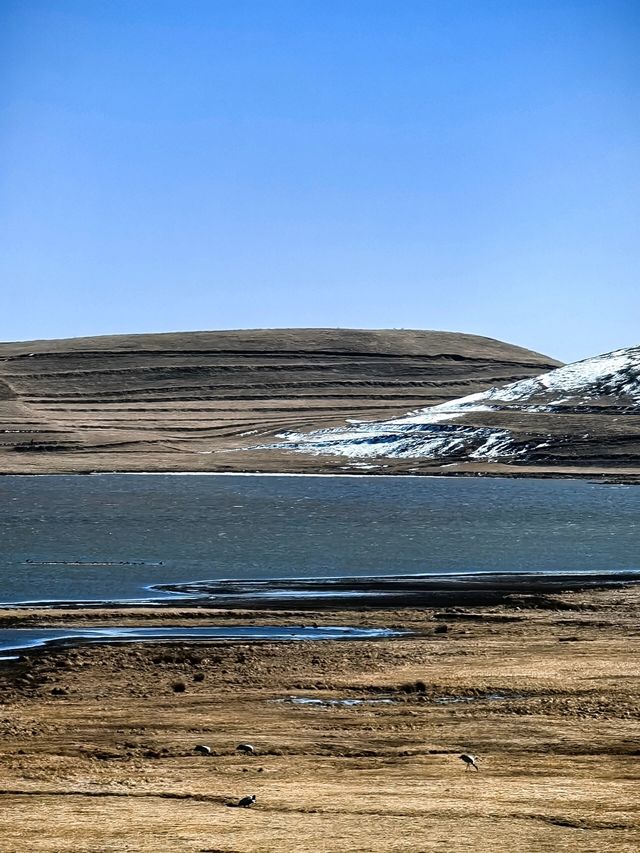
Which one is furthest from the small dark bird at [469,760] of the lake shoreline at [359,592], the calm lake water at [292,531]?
the calm lake water at [292,531]

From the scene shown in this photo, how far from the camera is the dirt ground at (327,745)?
15.6m

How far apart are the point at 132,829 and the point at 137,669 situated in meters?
12.2

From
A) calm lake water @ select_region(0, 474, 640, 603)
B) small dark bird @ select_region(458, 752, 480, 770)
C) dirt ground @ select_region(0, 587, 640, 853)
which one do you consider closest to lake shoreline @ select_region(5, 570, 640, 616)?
calm lake water @ select_region(0, 474, 640, 603)

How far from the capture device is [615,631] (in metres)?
33.5

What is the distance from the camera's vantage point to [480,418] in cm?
14725

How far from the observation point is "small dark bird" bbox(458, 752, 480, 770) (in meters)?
19.0

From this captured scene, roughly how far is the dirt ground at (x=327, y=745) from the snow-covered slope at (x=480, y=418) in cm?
10604

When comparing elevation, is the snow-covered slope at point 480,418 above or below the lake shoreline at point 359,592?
above

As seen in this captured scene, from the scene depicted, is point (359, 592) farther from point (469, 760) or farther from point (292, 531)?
point (292, 531)

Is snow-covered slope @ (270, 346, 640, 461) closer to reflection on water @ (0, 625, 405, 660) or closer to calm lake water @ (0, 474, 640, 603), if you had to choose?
calm lake water @ (0, 474, 640, 603)

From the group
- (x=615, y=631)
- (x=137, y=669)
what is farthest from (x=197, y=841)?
(x=615, y=631)

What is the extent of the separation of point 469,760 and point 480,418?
425 ft

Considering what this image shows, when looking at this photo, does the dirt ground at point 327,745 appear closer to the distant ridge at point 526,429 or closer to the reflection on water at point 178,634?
the reflection on water at point 178,634

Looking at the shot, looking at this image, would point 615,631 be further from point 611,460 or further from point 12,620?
point 611,460
